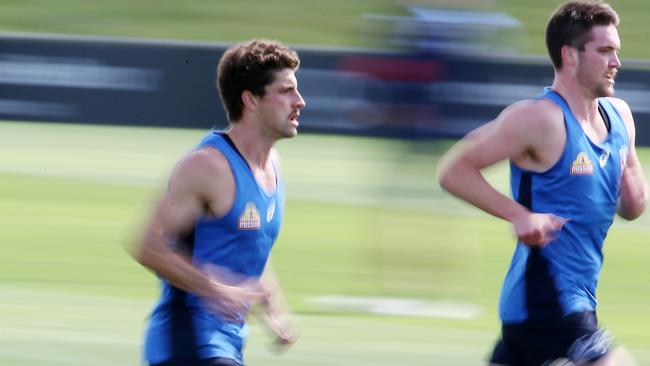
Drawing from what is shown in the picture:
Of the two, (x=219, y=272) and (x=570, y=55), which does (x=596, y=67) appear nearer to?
(x=570, y=55)

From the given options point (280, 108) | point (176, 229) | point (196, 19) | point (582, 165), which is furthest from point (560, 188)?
point (196, 19)

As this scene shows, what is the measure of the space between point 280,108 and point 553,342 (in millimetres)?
1272

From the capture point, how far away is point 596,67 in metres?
5.71

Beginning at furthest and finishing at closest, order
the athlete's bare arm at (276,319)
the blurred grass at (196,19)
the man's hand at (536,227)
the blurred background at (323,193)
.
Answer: the blurred grass at (196,19)
the blurred background at (323,193)
the athlete's bare arm at (276,319)
the man's hand at (536,227)

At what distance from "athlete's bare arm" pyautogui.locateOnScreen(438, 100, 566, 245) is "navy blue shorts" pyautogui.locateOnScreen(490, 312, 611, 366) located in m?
0.45

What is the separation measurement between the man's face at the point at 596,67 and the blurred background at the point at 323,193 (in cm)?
293

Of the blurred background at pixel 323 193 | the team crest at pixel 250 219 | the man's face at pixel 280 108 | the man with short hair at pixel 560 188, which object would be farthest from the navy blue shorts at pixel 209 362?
the blurred background at pixel 323 193

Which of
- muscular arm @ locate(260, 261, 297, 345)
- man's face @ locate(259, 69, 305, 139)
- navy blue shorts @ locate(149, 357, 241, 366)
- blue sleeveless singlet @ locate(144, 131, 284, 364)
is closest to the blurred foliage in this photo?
man's face @ locate(259, 69, 305, 139)

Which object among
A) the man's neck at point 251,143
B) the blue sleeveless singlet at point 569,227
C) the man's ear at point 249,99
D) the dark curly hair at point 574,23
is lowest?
the blue sleeveless singlet at point 569,227

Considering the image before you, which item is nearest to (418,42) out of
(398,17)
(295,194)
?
(398,17)

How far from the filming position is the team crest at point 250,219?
530 centimetres

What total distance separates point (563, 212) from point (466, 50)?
4.11 m

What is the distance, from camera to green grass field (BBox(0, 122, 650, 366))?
28.3ft

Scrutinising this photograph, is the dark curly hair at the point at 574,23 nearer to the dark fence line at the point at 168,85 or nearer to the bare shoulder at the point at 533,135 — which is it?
the bare shoulder at the point at 533,135
